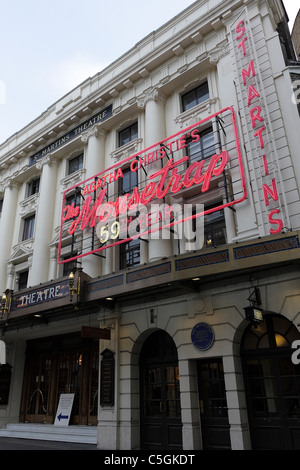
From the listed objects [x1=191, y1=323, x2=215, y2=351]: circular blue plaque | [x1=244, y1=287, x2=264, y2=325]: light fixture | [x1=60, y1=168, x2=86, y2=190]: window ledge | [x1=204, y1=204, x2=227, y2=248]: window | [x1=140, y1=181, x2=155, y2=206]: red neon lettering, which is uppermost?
[x1=60, y1=168, x2=86, y2=190]: window ledge

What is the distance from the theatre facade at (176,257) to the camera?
34.9 feet

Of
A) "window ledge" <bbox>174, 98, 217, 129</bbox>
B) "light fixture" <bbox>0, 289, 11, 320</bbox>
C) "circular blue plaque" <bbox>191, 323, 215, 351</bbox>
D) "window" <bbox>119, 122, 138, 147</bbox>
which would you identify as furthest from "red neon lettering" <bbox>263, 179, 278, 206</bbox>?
"light fixture" <bbox>0, 289, 11, 320</bbox>

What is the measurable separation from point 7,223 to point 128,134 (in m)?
9.98

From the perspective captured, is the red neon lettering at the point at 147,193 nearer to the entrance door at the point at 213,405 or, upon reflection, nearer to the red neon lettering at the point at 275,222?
the red neon lettering at the point at 275,222

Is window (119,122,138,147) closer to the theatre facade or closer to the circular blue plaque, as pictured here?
the theatre facade

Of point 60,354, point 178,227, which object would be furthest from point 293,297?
point 60,354

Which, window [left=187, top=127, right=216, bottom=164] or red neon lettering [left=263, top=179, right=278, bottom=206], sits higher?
window [left=187, top=127, right=216, bottom=164]

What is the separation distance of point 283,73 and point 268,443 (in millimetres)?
12622

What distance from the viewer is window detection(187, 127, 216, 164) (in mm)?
14961

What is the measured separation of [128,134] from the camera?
63.3 ft

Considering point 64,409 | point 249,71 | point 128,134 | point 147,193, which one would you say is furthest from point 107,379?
point 249,71

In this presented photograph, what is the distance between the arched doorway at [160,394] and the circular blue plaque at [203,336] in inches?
58.1

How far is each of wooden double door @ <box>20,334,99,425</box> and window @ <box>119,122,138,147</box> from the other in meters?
10.7
